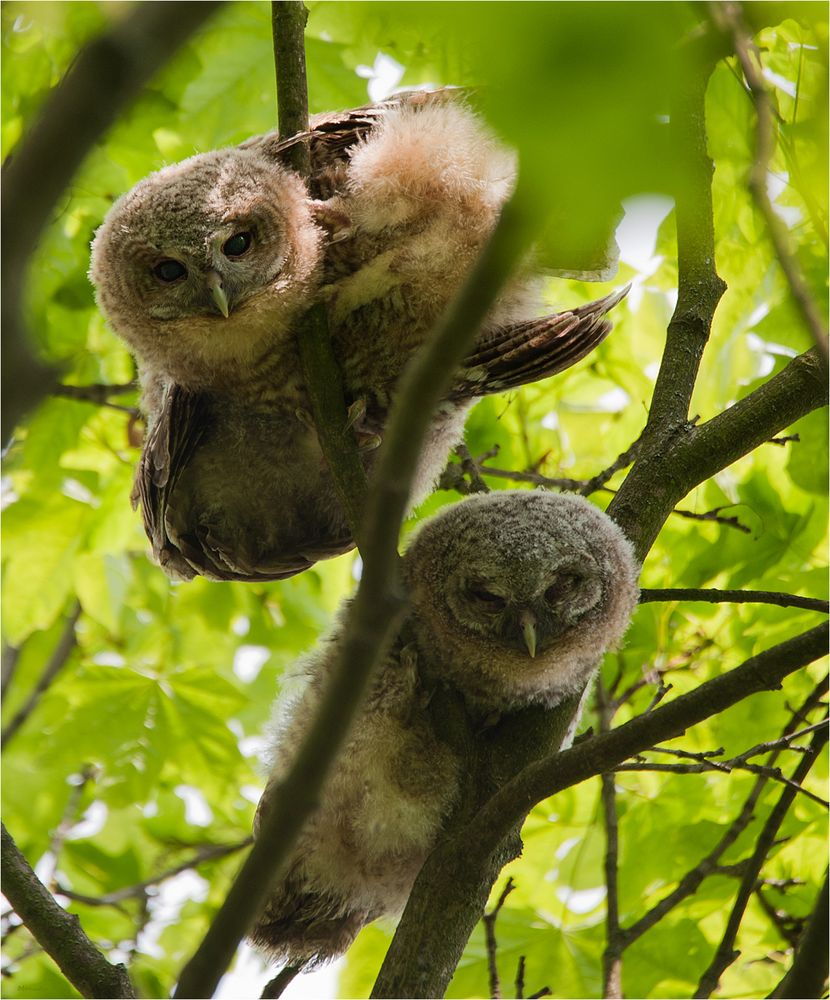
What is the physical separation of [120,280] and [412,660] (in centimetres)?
120

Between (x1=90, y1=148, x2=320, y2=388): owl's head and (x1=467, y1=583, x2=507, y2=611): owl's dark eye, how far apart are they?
80 cm

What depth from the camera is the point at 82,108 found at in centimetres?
79

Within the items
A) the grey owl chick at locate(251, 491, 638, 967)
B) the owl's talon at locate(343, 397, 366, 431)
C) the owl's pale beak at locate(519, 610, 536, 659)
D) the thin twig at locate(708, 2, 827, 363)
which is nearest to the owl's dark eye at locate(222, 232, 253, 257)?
the owl's talon at locate(343, 397, 366, 431)

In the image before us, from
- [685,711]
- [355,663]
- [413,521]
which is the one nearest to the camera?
[355,663]

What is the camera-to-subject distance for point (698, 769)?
212 cm

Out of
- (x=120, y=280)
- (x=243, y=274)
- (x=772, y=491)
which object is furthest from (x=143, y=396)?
(x=772, y=491)

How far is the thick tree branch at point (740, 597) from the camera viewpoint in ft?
7.17

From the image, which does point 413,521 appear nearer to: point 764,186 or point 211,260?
point 211,260

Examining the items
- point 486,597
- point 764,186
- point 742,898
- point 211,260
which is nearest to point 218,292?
point 211,260

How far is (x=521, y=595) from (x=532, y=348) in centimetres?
63

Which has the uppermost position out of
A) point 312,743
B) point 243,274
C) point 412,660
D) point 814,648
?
point 243,274

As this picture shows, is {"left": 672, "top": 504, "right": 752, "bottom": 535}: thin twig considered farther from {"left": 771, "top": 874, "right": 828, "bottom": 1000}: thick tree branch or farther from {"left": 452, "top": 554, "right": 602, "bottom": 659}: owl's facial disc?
{"left": 771, "top": 874, "right": 828, "bottom": 1000}: thick tree branch

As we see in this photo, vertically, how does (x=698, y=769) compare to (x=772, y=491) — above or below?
below

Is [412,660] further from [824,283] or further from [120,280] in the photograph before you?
[824,283]
